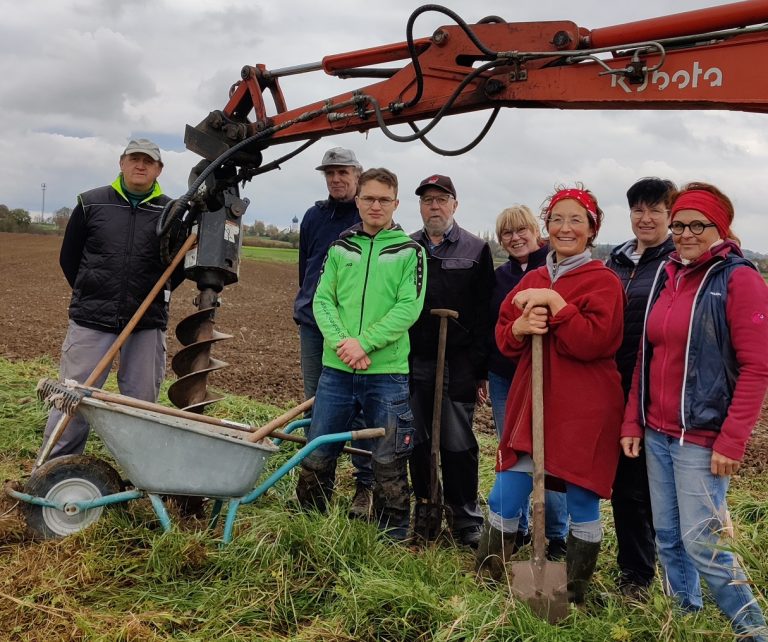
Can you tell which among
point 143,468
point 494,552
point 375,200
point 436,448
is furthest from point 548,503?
point 143,468

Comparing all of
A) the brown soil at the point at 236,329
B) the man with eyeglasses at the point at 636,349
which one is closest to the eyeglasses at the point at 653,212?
the man with eyeglasses at the point at 636,349

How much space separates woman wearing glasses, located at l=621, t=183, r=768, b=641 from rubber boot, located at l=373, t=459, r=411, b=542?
1.21m

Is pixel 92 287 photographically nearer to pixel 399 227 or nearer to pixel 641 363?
pixel 399 227

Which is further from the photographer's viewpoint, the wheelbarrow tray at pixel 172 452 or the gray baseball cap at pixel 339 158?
the gray baseball cap at pixel 339 158

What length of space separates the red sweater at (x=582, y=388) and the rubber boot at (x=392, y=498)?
28.9 inches

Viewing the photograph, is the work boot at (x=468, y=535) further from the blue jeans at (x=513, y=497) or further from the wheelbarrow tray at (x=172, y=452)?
the wheelbarrow tray at (x=172, y=452)

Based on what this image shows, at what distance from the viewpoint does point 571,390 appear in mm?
2961

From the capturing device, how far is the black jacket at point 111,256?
4199 millimetres

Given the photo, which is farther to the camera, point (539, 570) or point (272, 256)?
point (272, 256)

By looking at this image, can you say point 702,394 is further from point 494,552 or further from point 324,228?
point 324,228

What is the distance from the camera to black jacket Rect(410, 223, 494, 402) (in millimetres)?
4008

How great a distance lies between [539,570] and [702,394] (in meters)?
0.96

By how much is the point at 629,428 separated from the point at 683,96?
142cm

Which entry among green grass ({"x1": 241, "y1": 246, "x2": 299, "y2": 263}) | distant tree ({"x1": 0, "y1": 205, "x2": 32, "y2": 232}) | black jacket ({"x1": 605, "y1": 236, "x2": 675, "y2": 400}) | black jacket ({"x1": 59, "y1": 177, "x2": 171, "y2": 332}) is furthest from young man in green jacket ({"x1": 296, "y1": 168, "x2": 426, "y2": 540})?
distant tree ({"x1": 0, "y1": 205, "x2": 32, "y2": 232})
